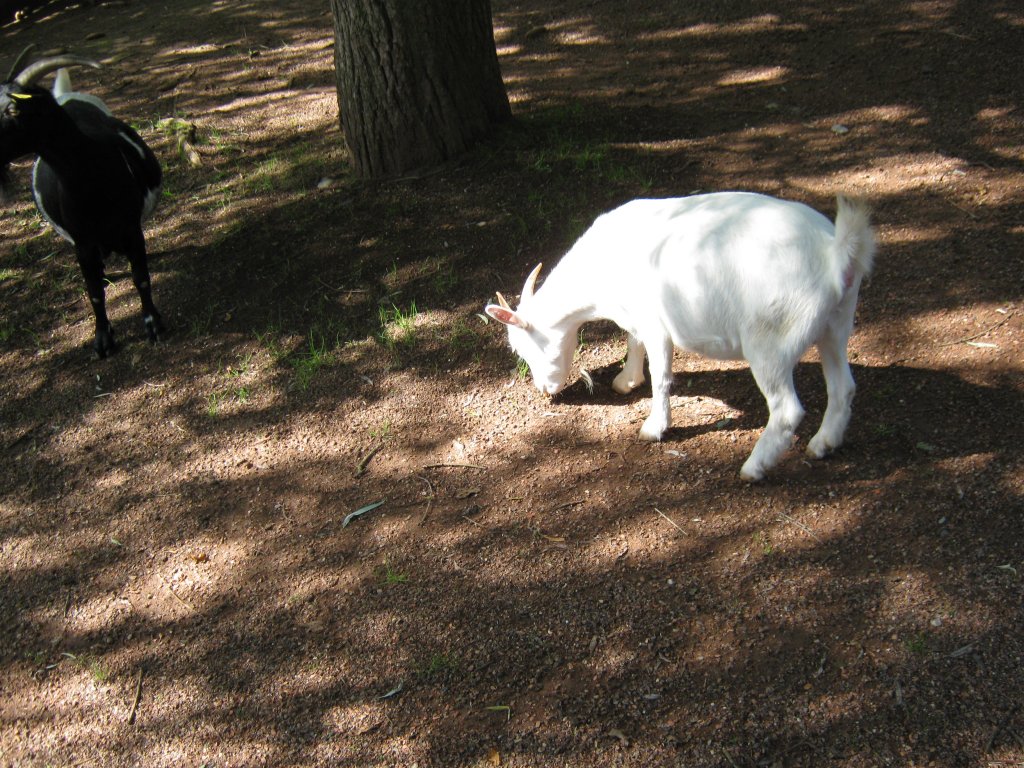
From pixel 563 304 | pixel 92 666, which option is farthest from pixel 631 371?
pixel 92 666

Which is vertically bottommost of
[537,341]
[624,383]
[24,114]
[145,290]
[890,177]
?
[624,383]

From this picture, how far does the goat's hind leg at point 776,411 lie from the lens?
3.27 meters

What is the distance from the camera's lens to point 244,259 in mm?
5762

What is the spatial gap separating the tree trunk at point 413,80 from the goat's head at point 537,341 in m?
2.24

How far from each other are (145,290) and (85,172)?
31.6 inches

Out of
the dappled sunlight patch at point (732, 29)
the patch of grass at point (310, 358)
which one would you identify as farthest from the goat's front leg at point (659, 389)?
the dappled sunlight patch at point (732, 29)

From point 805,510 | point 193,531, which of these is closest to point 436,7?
point 193,531

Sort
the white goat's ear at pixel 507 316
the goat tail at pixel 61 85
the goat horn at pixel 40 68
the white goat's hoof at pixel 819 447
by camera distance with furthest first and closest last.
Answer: the goat tail at pixel 61 85
the goat horn at pixel 40 68
the white goat's ear at pixel 507 316
the white goat's hoof at pixel 819 447

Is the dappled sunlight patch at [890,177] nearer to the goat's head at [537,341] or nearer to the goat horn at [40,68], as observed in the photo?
the goat's head at [537,341]

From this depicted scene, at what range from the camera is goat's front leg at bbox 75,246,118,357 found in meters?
4.96

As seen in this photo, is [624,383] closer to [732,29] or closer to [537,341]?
[537,341]

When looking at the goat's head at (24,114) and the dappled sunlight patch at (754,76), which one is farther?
the dappled sunlight patch at (754,76)

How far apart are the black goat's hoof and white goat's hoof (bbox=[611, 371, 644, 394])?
9.72 feet

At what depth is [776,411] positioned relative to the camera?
3365mm
